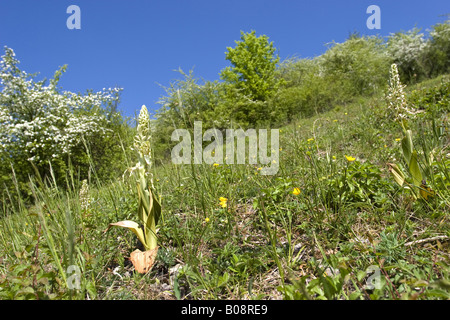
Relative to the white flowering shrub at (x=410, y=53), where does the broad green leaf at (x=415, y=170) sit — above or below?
below

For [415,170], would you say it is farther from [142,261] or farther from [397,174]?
[142,261]

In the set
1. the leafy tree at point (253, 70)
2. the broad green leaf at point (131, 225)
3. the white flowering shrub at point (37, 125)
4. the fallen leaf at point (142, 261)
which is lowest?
the fallen leaf at point (142, 261)

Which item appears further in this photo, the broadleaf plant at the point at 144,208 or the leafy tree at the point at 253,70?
the leafy tree at the point at 253,70

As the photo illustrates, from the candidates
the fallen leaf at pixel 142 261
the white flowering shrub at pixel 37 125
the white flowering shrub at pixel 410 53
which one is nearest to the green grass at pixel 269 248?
the fallen leaf at pixel 142 261

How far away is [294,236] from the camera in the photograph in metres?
1.76

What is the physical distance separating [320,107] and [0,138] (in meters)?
14.2

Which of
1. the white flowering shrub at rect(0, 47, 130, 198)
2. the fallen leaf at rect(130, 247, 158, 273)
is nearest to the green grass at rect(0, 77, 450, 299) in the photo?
the fallen leaf at rect(130, 247, 158, 273)

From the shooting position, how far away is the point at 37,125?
10.0 meters

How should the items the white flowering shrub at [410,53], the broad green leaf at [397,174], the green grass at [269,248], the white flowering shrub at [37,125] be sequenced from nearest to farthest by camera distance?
the green grass at [269,248]
the broad green leaf at [397,174]
the white flowering shrub at [37,125]
the white flowering shrub at [410,53]

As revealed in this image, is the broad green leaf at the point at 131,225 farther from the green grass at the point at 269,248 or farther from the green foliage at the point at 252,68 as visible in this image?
the green foliage at the point at 252,68

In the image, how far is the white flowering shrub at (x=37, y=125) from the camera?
987cm

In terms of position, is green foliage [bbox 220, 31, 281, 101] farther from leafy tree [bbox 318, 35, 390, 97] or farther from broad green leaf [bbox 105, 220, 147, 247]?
broad green leaf [bbox 105, 220, 147, 247]

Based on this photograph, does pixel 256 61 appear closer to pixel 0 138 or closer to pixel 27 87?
pixel 27 87
